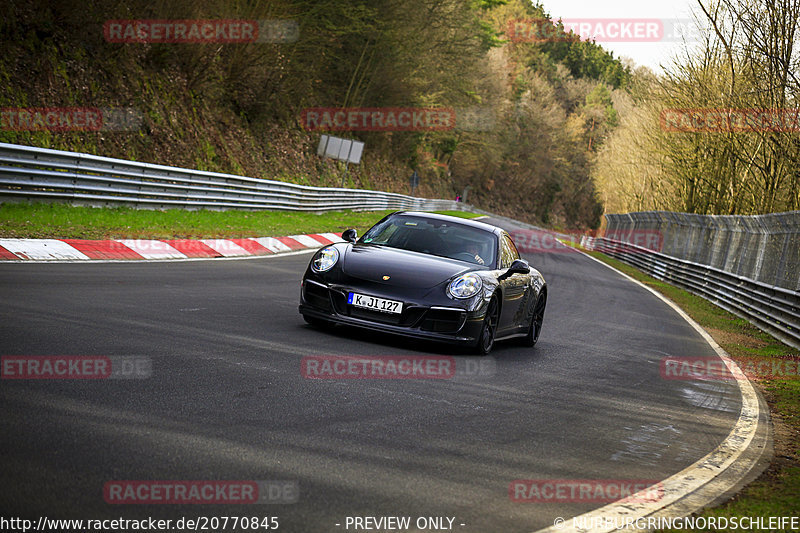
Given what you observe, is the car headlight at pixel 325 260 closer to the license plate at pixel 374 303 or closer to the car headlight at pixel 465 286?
the license plate at pixel 374 303

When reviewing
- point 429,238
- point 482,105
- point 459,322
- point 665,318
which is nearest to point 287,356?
point 459,322

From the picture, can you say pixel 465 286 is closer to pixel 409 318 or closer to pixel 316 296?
pixel 409 318

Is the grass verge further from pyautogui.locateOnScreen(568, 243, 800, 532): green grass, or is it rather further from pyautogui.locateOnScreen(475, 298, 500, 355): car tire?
pyautogui.locateOnScreen(568, 243, 800, 532): green grass

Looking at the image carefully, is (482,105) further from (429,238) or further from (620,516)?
(620,516)

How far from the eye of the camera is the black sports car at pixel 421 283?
8555mm

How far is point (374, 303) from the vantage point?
8539mm

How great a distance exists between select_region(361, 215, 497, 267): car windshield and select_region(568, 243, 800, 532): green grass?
11.1 feet

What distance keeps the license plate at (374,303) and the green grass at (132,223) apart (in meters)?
6.12

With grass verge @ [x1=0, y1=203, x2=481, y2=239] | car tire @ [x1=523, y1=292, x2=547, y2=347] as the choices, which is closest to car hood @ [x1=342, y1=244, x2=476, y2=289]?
car tire @ [x1=523, y1=292, x2=547, y2=347]

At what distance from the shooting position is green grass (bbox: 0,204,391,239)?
1366 cm

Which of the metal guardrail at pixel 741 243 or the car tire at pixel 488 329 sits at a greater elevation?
the metal guardrail at pixel 741 243

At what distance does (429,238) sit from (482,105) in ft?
253

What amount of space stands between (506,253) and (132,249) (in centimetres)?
650

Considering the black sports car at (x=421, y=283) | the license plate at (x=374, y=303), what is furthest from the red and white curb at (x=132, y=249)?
the license plate at (x=374, y=303)
